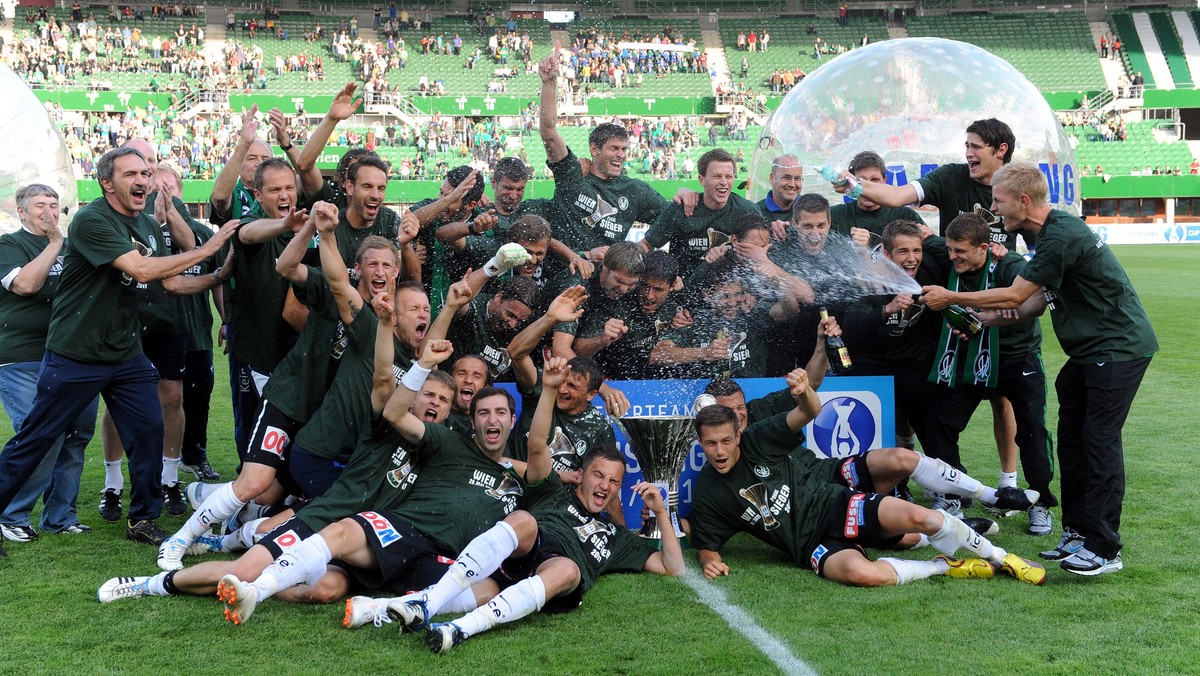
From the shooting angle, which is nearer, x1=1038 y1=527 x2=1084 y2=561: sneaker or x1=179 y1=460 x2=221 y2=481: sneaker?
x1=1038 y1=527 x2=1084 y2=561: sneaker

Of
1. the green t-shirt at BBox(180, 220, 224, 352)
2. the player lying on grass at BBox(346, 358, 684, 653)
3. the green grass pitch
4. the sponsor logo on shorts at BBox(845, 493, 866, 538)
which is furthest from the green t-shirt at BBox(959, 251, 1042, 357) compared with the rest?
the green t-shirt at BBox(180, 220, 224, 352)

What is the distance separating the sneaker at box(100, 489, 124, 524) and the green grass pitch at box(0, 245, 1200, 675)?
643 mm

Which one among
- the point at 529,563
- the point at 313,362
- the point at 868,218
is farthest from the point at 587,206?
the point at 529,563

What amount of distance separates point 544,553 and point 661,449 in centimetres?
113

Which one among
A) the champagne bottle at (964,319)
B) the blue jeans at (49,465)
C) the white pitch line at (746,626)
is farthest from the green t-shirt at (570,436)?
the blue jeans at (49,465)

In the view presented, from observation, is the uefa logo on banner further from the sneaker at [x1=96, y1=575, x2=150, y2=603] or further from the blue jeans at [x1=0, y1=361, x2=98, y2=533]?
the blue jeans at [x1=0, y1=361, x2=98, y2=533]

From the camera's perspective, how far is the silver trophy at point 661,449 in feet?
18.7

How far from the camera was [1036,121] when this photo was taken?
9516mm

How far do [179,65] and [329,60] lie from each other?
555 centimetres

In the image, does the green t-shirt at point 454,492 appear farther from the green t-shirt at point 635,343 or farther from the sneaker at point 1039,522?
the sneaker at point 1039,522

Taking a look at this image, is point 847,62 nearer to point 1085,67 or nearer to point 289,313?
point 289,313

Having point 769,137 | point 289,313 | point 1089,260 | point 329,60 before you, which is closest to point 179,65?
point 329,60

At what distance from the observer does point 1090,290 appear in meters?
5.22

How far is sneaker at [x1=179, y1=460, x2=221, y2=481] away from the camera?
7.62 metres
